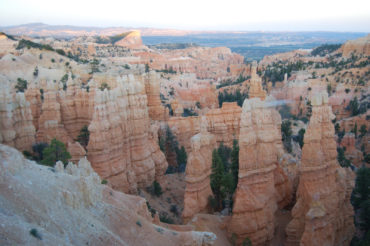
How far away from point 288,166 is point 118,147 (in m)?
11.0

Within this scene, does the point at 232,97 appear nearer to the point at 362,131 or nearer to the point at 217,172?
the point at 362,131

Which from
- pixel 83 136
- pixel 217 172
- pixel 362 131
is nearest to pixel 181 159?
pixel 83 136

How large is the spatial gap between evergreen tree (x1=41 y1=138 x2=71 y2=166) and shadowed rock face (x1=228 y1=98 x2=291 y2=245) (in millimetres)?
Result: 10220

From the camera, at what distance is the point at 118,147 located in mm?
22766

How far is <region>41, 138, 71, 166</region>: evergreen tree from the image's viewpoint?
1911 centimetres

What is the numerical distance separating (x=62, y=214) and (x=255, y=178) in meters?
10.6

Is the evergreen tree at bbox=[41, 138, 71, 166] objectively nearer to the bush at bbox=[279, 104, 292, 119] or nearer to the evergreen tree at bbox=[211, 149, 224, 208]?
the evergreen tree at bbox=[211, 149, 224, 208]

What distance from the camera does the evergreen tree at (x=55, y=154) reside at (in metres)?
19.1

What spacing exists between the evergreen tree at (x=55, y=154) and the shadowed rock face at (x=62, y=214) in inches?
289

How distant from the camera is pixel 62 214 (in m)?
9.26

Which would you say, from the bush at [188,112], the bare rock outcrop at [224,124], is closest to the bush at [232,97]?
the bush at [188,112]

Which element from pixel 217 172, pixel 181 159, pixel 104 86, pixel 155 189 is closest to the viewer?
pixel 217 172

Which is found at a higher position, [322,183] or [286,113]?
[322,183]

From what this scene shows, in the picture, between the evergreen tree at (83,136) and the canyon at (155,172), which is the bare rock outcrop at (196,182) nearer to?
the canyon at (155,172)
